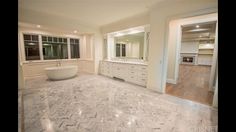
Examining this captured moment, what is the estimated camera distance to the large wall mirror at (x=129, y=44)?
4.59m

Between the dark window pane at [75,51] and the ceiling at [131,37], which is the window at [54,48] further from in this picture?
the ceiling at [131,37]

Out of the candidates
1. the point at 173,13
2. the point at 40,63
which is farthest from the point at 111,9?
the point at 40,63

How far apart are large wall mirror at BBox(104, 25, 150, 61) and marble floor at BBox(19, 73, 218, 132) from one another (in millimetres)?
2175

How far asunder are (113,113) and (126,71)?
2602 mm

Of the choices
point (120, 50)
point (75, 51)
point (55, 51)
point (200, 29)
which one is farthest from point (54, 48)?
point (200, 29)

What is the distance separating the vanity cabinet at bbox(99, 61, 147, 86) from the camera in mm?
4227

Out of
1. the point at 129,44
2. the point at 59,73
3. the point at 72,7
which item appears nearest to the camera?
the point at 72,7

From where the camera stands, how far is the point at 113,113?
2.42 m

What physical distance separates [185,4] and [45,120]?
4213 millimetres

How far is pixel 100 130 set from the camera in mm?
1904

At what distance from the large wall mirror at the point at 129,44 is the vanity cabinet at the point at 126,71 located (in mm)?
539

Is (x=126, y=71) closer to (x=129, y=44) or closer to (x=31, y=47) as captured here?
(x=129, y=44)
